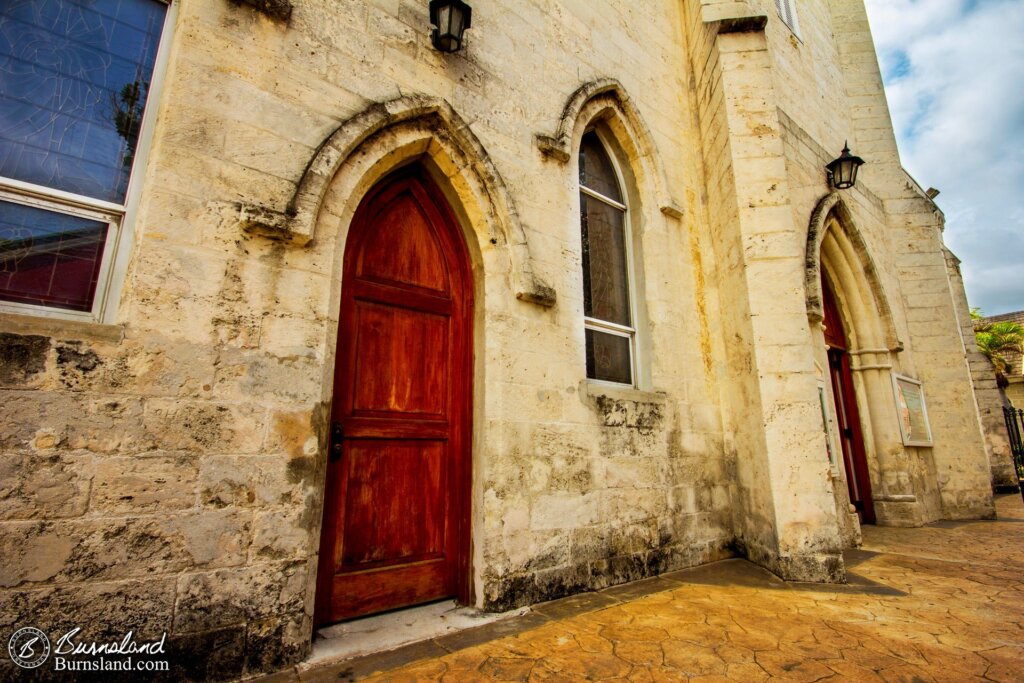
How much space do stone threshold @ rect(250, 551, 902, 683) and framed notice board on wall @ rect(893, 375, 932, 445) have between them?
380 cm

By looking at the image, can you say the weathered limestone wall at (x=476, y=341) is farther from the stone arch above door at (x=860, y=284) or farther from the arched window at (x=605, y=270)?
the stone arch above door at (x=860, y=284)

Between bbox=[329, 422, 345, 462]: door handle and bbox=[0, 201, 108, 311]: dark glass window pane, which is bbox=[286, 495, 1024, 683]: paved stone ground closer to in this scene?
bbox=[329, 422, 345, 462]: door handle

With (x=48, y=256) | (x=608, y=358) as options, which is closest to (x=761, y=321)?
(x=608, y=358)

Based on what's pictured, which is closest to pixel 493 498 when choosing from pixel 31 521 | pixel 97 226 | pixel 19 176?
pixel 31 521

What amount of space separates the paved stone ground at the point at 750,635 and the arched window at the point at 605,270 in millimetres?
1831

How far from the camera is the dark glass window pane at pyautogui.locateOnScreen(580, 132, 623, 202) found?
4.77m

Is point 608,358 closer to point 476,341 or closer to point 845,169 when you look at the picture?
point 476,341

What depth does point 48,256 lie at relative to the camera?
2.26 m

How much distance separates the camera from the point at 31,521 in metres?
1.92

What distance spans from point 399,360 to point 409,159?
1.44 metres

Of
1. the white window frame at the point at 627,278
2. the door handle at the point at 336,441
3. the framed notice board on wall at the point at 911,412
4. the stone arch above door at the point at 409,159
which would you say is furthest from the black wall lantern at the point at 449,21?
the framed notice board on wall at the point at 911,412

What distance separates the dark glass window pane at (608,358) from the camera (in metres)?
4.21

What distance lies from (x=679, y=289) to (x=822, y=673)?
3299 millimetres

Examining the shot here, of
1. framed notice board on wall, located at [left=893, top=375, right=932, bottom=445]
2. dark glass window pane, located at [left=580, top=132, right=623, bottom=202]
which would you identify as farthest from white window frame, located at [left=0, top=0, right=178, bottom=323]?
framed notice board on wall, located at [left=893, top=375, right=932, bottom=445]
